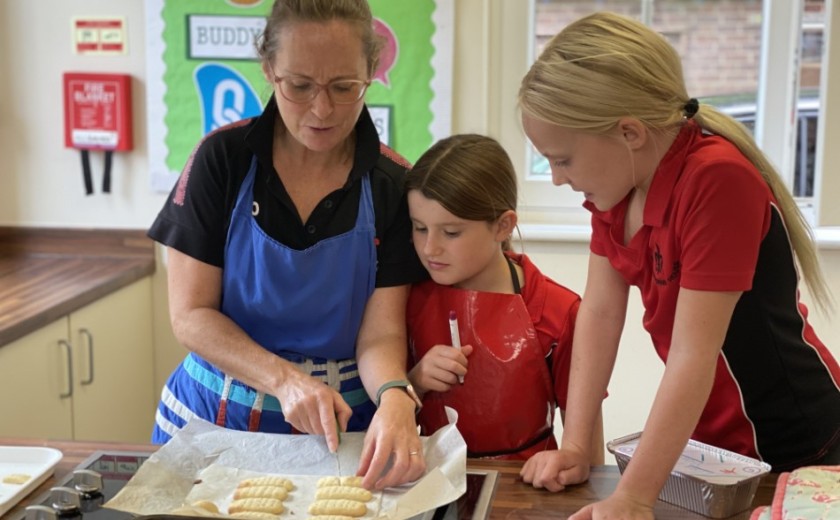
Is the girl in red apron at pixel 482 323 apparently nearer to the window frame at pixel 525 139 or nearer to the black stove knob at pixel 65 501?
the black stove knob at pixel 65 501

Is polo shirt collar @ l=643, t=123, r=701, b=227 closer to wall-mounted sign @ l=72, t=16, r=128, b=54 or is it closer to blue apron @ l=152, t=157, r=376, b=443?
blue apron @ l=152, t=157, r=376, b=443

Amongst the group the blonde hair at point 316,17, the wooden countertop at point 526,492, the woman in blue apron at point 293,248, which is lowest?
the wooden countertop at point 526,492

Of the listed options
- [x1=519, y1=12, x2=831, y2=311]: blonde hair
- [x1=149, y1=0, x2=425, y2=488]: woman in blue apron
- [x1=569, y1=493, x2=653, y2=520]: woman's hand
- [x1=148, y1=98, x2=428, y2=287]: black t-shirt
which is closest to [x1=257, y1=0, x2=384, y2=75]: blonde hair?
[x1=149, y1=0, x2=425, y2=488]: woman in blue apron

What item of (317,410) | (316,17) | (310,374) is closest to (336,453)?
(317,410)

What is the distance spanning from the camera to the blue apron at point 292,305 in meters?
1.36

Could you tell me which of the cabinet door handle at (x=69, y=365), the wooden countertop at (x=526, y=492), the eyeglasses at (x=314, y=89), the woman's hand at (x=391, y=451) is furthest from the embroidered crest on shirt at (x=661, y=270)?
the cabinet door handle at (x=69, y=365)

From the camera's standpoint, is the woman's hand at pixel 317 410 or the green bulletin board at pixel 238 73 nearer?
the woman's hand at pixel 317 410

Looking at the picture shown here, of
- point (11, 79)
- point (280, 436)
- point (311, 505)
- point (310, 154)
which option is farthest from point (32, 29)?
point (311, 505)

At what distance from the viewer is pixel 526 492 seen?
112 cm

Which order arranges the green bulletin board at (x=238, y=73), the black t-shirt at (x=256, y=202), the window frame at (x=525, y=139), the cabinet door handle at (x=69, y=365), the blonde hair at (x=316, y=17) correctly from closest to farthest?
the blonde hair at (x=316, y=17) < the black t-shirt at (x=256, y=202) < the cabinet door handle at (x=69, y=365) < the window frame at (x=525, y=139) < the green bulletin board at (x=238, y=73)

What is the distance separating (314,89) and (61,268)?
1.45 metres

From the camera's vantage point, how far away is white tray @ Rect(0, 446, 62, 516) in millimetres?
1077

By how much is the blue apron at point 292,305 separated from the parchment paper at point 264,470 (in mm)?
157

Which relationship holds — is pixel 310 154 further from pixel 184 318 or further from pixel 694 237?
pixel 694 237
